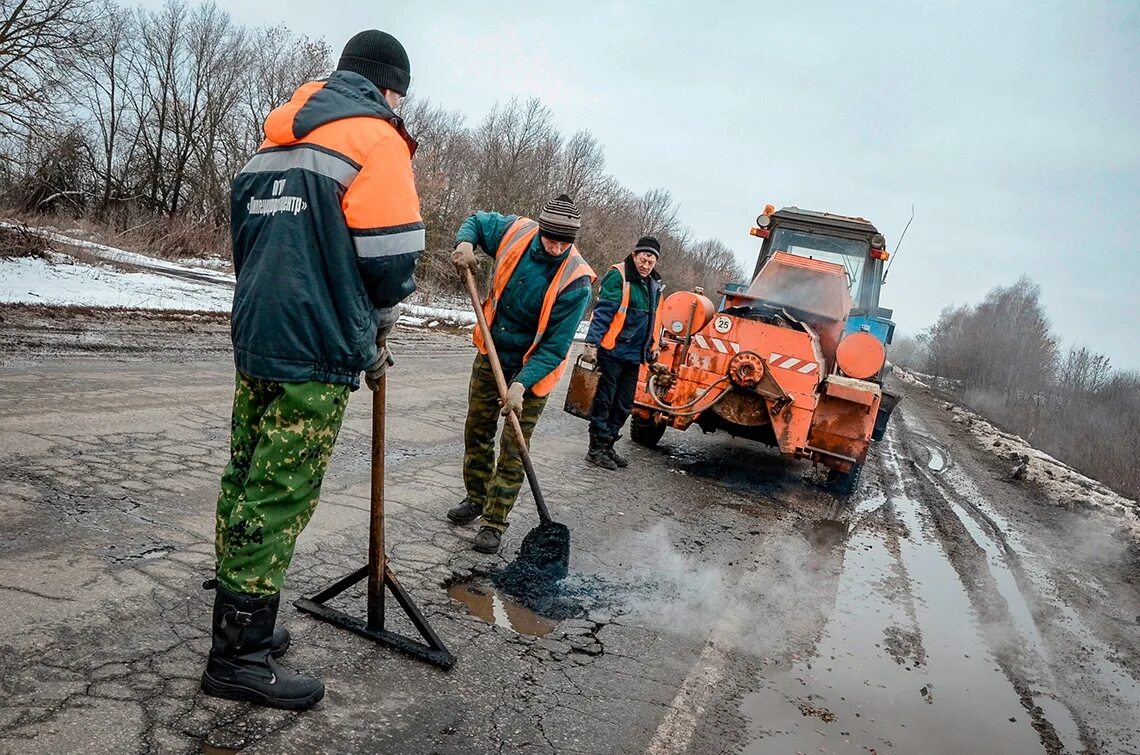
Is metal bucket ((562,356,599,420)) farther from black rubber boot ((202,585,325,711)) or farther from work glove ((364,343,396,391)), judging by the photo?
black rubber boot ((202,585,325,711))

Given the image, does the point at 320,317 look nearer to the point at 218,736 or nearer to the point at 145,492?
the point at 218,736

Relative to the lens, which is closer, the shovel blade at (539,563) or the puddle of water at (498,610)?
the puddle of water at (498,610)

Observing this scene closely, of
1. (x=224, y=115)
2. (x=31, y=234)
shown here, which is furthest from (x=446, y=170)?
(x=31, y=234)

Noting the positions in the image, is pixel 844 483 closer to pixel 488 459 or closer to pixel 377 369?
pixel 488 459

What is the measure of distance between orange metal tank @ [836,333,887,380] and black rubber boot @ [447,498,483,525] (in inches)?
169

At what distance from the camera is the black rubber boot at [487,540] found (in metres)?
3.97

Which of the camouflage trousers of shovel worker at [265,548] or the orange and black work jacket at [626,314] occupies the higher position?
the orange and black work jacket at [626,314]

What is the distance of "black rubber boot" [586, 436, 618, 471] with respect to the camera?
6.62m

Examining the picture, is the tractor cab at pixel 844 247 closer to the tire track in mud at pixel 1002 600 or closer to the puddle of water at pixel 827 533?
the tire track in mud at pixel 1002 600

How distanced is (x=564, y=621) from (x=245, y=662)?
1.49m

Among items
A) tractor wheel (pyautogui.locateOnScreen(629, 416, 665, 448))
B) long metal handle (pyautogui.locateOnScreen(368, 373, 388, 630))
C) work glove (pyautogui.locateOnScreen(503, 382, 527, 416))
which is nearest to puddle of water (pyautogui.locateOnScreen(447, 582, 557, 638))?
long metal handle (pyautogui.locateOnScreen(368, 373, 388, 630))

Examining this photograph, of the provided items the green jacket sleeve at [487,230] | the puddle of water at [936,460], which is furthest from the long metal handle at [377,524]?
the puddle of water at [936,460]

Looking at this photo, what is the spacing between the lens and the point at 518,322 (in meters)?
4.25

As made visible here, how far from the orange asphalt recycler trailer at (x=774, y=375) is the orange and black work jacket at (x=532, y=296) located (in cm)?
298
